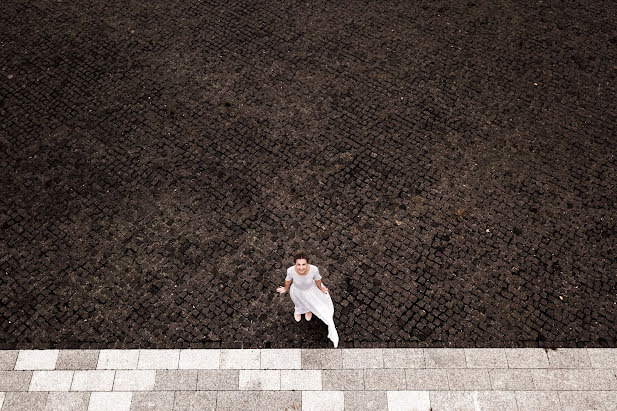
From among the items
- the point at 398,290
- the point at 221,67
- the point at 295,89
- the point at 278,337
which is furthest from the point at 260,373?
the point at 221,67

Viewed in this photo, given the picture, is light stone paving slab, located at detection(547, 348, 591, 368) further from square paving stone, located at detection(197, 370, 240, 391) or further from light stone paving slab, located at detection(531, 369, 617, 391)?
square paving stone, located at detection(197, 370, 240, 391)

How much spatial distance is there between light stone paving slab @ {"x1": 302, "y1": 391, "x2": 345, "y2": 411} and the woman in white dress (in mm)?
584

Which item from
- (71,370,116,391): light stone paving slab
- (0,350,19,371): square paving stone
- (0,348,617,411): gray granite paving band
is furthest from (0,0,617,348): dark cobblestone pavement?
(71,370,116,391): light stone paving slab

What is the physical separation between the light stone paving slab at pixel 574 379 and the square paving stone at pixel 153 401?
439 cm

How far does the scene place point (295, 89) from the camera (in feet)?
29.5

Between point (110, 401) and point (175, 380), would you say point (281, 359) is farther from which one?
point (110, 401)

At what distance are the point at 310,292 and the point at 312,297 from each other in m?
0.08

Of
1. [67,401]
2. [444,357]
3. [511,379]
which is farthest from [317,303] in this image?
[67,401]

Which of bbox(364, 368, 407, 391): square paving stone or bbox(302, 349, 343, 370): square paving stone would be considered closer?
bbox(364, 368, 407, 391): square paving stone

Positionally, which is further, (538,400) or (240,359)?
(240,359)

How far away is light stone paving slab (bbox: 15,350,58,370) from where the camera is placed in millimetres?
6340

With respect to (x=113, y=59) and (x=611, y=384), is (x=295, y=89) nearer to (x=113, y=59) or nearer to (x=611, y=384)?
(x=113, y=59)

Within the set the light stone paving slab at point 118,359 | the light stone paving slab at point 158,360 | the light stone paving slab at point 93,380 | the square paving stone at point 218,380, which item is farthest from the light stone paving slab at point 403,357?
the light stone paving slab at point 93,380

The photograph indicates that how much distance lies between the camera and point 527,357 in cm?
640
